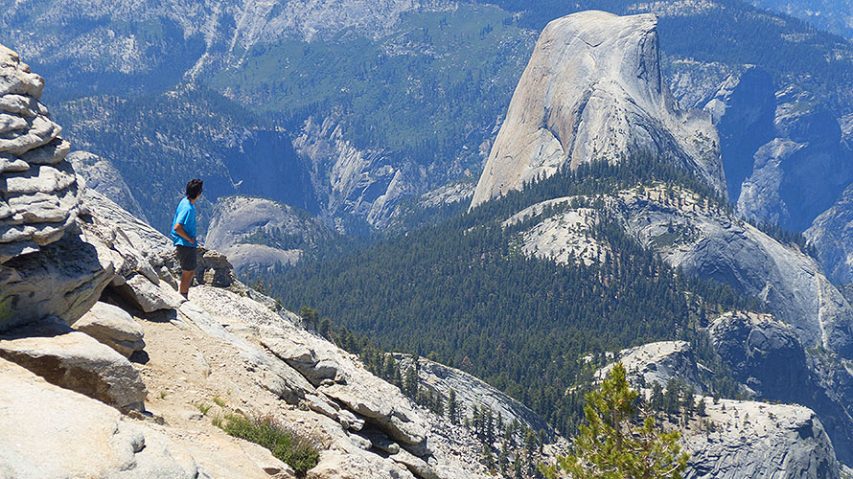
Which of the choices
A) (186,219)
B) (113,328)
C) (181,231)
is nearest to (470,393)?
(186,219)

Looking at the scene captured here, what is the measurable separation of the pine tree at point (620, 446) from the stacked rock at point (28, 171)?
82.3 feet

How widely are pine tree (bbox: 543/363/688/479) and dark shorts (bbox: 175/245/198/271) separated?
59.7ft

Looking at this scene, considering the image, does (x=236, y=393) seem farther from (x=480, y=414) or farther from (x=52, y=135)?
(x=480, y=414)

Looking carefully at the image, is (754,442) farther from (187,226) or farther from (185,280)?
(187,226)

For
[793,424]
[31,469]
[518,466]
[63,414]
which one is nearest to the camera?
[31,469]

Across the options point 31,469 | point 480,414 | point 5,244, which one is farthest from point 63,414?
point 480,414

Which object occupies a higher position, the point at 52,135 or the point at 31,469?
the point at 52,135

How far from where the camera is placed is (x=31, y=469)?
709 inches

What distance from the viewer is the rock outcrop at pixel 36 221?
2330cm

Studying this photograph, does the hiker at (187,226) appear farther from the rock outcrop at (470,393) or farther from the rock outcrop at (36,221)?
the rock outcrop at (470,393)

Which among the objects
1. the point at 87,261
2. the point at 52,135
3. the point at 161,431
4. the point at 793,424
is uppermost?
the point at 52,135

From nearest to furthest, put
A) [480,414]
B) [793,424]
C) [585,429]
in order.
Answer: [585,429]
[480,414]
[793,424]

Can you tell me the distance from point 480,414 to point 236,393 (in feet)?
316

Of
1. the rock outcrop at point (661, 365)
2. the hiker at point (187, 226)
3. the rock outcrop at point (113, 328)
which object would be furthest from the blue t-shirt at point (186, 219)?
the rock outcrop at point (661, 365)
